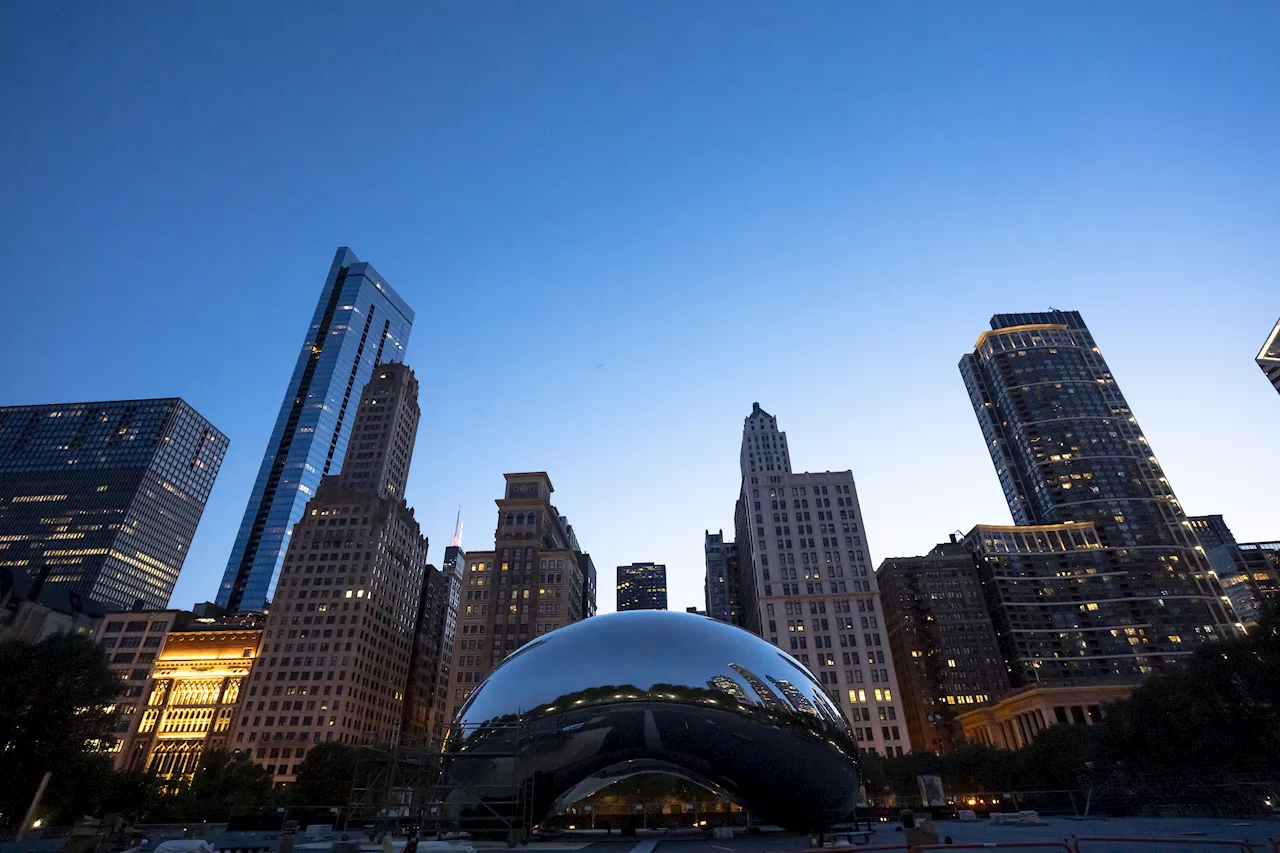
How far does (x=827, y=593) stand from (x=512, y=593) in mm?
57362

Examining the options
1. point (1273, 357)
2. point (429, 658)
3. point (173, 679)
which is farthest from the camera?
point (429, 658)

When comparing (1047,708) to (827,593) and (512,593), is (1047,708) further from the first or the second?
(512,593)

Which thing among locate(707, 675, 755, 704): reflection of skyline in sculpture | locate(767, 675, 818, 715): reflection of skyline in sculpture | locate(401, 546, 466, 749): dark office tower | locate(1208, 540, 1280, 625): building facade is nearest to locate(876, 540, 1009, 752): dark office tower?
locate(1208, 540, 1280, 625): building facade

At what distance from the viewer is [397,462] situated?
6609 inches

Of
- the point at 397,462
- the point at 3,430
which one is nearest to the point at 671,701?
the point at 397,462

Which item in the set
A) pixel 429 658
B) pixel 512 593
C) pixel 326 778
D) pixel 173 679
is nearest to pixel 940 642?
pixel 512 593

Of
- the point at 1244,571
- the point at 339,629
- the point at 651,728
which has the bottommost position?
the point at 651,728

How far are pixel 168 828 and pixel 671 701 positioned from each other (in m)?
39.8

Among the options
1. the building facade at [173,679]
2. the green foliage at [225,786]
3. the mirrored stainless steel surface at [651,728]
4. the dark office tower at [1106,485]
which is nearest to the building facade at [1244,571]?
the dark office tower at [1106,485]

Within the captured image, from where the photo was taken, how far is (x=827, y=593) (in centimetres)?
11212

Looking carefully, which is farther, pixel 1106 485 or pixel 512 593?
pixel 1106 485

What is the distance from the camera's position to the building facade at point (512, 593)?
11700 cm

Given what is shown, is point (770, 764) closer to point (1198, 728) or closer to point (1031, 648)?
point (1198, 728)

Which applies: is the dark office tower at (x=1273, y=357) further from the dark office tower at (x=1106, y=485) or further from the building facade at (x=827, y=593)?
the dark office tower at (x=1106, y=485)
